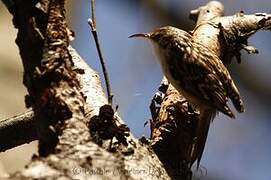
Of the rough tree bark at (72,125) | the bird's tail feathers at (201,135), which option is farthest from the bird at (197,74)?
the rough tree bark at (72,125)

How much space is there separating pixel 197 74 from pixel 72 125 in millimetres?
1194

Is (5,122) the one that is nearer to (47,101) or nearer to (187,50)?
(47,101)

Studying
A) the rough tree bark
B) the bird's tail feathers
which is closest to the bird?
the bird's tail feathers

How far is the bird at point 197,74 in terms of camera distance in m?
1.92

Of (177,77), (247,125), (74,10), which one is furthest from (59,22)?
(247,125)

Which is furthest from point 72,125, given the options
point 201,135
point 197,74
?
point 197,74

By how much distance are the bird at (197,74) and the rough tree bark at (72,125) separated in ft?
1.02

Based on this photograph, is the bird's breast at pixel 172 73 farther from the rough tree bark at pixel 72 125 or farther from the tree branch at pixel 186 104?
the rough tree bark at pixel 72 125

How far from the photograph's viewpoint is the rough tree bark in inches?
34.7

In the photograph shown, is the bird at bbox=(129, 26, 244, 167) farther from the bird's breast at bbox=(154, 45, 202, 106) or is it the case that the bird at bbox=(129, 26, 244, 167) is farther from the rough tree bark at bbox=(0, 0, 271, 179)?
the rough tree bark at bbox=(0, 0, 271, 179)

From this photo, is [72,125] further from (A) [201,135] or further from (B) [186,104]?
(B) [186,104]

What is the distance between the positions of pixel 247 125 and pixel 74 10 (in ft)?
4.14

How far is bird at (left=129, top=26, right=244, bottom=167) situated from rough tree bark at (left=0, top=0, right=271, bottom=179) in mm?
311

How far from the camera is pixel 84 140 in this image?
0.93 m
